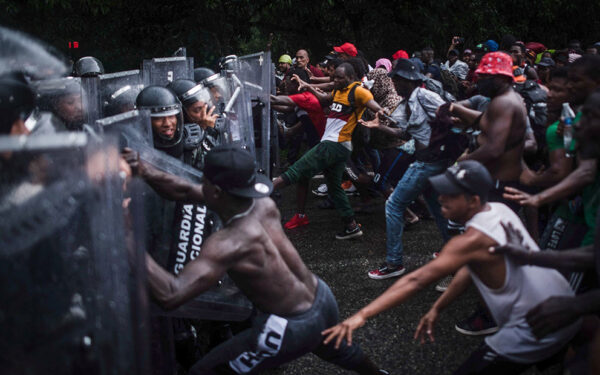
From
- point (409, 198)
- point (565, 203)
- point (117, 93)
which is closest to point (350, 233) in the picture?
point (409, 198)

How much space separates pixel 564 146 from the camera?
12.5 ft

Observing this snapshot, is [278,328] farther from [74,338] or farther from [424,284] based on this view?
[74,338]

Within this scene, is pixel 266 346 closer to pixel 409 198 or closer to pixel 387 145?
pixel 409 198

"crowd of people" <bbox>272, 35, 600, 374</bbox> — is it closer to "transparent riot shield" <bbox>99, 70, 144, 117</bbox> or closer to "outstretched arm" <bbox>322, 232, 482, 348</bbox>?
"outstretched arm" <bbox>322, 232, 482, 348</bbox>

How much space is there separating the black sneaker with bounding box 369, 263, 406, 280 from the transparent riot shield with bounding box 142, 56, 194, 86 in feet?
9.06

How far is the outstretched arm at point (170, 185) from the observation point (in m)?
3.23

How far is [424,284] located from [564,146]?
5.27ft

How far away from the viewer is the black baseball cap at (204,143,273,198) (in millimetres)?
2986

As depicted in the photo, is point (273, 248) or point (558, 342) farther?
point (273, 248)

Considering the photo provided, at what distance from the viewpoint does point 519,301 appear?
2.88 m

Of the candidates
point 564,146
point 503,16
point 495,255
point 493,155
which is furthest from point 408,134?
point 503,16

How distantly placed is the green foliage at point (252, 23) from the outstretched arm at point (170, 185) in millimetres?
11005

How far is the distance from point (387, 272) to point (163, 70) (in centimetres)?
296

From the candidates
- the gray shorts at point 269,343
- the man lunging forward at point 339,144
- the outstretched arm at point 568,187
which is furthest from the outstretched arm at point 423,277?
the man lunging forward at point 339,144
